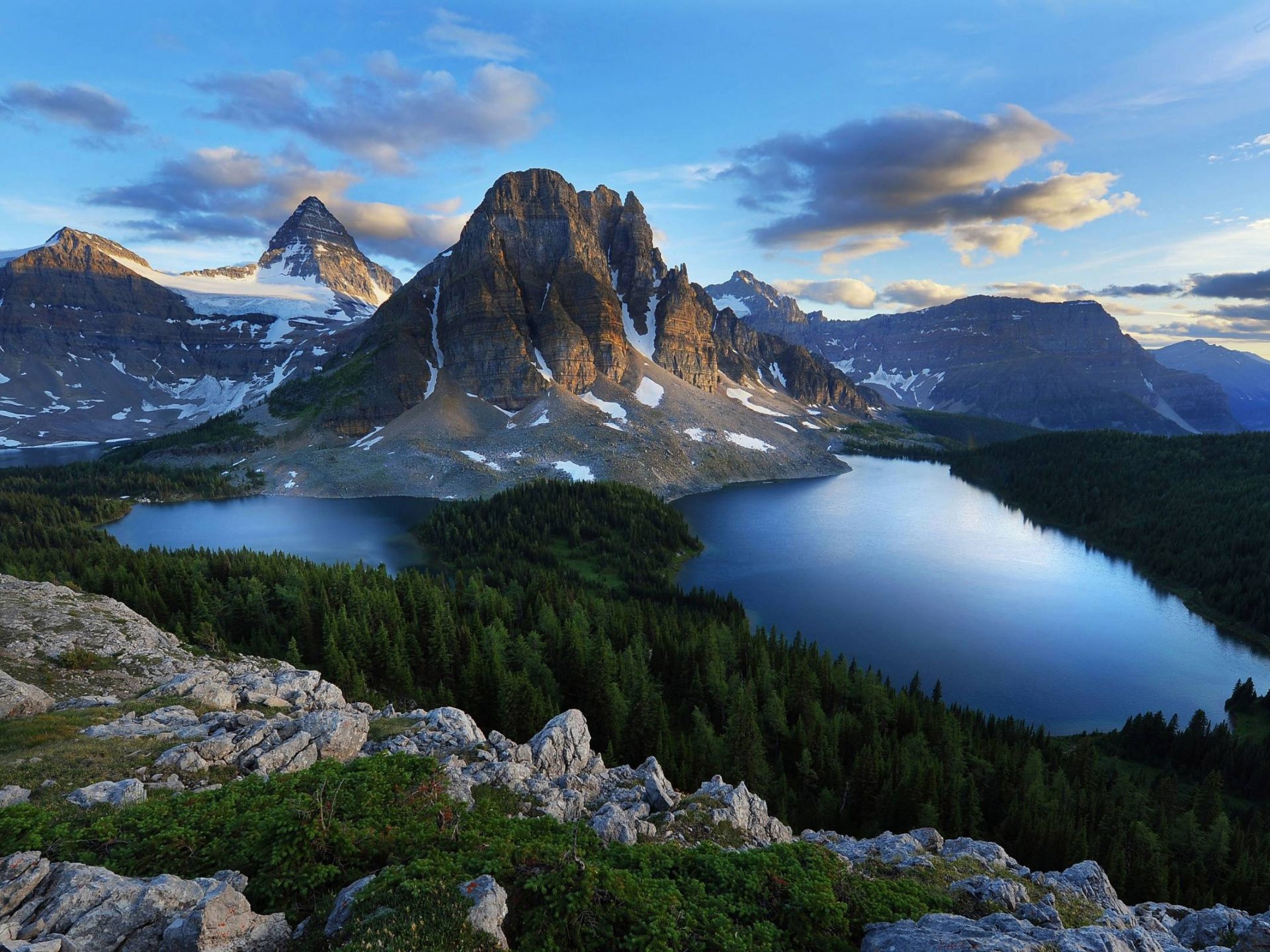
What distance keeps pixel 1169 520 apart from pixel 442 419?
478 ft

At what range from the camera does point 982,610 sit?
6119cm

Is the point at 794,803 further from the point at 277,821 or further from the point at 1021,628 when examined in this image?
the point at 1021,628

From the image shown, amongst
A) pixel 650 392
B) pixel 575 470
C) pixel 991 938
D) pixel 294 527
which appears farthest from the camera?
pixel 650 392

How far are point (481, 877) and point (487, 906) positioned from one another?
70 cm

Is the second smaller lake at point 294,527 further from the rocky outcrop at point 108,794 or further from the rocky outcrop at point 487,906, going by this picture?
the rocky outcrop at point 487,906

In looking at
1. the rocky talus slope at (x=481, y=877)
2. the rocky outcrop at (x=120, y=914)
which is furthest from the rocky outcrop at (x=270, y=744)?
the rocky outcrop at (x=120, y=914)

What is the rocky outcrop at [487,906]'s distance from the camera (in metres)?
9.26

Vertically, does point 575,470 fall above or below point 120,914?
below

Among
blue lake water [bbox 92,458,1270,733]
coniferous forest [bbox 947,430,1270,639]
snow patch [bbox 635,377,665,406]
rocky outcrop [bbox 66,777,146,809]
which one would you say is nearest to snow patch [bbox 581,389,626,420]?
snow patch [bbox 635,377,665,406]

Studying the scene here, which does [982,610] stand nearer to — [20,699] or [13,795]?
[13,795]

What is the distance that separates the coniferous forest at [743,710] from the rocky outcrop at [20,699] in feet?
40.2

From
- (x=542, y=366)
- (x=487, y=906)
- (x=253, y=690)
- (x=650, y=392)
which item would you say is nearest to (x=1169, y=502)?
(x=650, y=392)

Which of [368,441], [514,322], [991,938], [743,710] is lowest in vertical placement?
[743,710]

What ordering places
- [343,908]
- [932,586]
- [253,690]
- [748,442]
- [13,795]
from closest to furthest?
[343,908], [13,795], [253,690], [932,586], [748,442]
